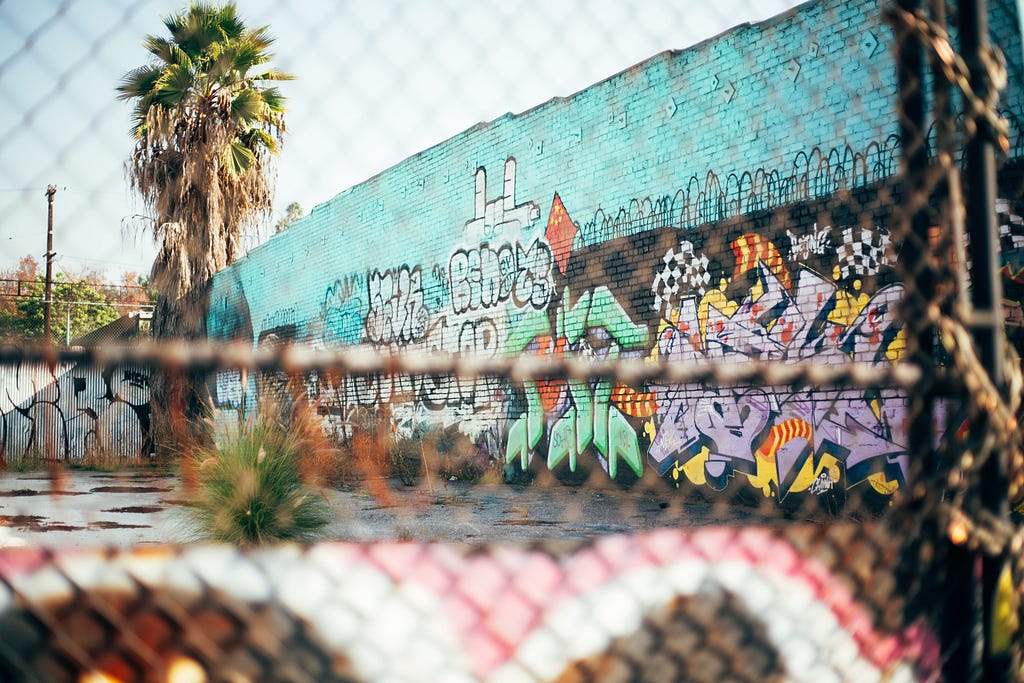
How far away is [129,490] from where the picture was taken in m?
10.3

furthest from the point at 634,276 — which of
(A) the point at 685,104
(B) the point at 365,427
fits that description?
(B) the point at 365,427

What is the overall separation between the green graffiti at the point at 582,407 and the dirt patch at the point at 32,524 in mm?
5044

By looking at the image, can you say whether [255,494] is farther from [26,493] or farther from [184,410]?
[26,493]

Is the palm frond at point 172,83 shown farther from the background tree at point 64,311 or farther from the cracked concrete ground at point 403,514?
the cracked concrete ground at point 403,514

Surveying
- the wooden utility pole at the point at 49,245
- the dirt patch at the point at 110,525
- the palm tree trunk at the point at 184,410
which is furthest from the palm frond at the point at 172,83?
the dirt patch at the point at 110,525

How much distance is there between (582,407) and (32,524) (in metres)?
5.63

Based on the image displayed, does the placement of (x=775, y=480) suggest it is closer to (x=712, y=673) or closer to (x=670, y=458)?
(x=670, y=458)

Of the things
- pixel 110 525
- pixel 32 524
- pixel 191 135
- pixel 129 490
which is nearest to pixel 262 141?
pixel 191 135

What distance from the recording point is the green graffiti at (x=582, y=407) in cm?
874

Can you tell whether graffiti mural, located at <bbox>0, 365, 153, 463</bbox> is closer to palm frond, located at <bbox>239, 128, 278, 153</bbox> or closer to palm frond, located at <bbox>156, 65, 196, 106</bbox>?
palm frond, located at <bbox>239, 128, 278, 153</bbox>

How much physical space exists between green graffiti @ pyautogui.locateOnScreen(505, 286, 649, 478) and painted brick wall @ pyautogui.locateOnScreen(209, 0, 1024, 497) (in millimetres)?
26

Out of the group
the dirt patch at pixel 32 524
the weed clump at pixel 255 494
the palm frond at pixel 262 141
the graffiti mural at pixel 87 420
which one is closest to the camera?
the palm frond at pixel 262 141

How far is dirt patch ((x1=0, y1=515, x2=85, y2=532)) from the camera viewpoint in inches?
276

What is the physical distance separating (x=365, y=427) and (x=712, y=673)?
11.7 m
